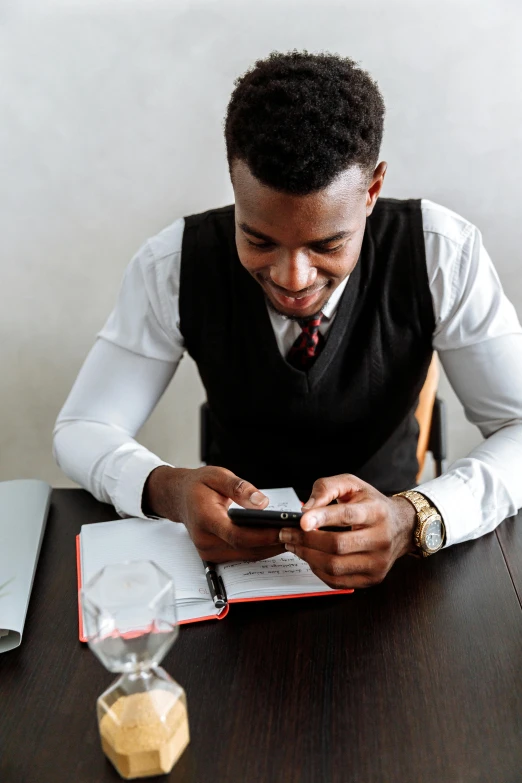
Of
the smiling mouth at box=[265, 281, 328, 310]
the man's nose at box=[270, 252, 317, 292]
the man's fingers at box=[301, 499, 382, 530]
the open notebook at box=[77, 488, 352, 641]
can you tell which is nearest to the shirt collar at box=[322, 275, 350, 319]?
the smiling mouth at box=[265, 281, 328, 310]

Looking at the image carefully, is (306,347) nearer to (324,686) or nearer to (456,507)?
(456,507)

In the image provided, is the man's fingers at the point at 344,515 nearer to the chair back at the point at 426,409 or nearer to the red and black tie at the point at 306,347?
the red and black tie at the point at 306,347

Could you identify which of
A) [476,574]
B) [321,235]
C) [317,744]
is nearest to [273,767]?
[317,744]

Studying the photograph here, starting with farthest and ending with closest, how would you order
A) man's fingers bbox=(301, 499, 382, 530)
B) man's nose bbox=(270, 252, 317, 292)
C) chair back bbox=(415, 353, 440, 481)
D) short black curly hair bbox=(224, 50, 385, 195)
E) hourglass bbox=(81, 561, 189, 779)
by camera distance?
1. chair back bbox=(415, 353, 440, 481)
2. man's nose bbox=(270, 252, 317, 292)
3. short black curly hair bbox=(224, 50, 385, 195)
4. man's fingers bbox=(301, 499, 382, 530)
5. hourglass bbox=(81, 561, 189, 779)

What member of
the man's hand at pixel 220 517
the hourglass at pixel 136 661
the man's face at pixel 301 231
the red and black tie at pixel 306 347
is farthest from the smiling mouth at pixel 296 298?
the hourglass at pixel 136 661

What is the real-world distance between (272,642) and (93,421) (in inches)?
31.4

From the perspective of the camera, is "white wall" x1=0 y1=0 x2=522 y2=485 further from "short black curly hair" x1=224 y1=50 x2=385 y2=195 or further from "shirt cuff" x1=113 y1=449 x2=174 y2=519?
"shirt cuff" x1=113 y1=449 x2=174 y2=519

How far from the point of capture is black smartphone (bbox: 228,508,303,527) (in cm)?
127

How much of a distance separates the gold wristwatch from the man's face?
1.39 ft

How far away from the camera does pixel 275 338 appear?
174cm

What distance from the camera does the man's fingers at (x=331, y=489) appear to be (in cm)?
131

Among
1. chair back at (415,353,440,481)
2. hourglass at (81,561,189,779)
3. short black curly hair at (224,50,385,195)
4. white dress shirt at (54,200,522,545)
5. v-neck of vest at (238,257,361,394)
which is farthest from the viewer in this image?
chair back at (415,353,440,481)

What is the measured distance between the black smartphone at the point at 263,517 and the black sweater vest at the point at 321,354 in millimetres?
377

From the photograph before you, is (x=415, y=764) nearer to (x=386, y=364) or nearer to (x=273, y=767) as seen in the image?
(x=273, y=767)
